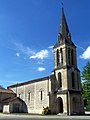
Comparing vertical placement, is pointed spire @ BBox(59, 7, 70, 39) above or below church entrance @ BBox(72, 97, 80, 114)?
above

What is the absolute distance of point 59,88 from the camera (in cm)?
4691

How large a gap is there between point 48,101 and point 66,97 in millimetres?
4741

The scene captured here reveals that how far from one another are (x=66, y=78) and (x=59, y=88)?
303cm

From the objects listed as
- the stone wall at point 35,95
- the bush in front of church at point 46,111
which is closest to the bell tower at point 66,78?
the bush in front of church at point 46,111

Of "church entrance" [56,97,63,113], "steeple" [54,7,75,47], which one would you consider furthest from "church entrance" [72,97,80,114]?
"steeple" [54,7,75,47]

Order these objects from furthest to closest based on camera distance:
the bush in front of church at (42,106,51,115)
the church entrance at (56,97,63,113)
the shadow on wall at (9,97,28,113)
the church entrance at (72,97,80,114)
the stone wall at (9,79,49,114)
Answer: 1. the shadow on wall at (9,97,28,113)
2. the stone wall at (9,79,49,114)
3. the church entrance at (56,97,63,113)
4. the church entrance at (72,97,80,114)
5. the bush in front of church at (42,106,51,115)

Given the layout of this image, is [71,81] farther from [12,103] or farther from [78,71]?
[12,103]

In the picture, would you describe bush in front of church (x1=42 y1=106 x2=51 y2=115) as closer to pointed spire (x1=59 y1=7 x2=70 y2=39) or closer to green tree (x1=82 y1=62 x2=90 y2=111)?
green tree (x1=82 y1=62 x2=90 y2=111)

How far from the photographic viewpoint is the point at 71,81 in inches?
1837

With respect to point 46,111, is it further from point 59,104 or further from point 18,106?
point 18,106

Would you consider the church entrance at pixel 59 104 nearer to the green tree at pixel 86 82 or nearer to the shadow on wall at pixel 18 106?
the green tree at pixel 86 82

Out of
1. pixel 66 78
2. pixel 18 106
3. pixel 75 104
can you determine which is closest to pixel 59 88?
pixel 66 78

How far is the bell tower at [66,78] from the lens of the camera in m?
44.4

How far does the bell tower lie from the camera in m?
44.4
